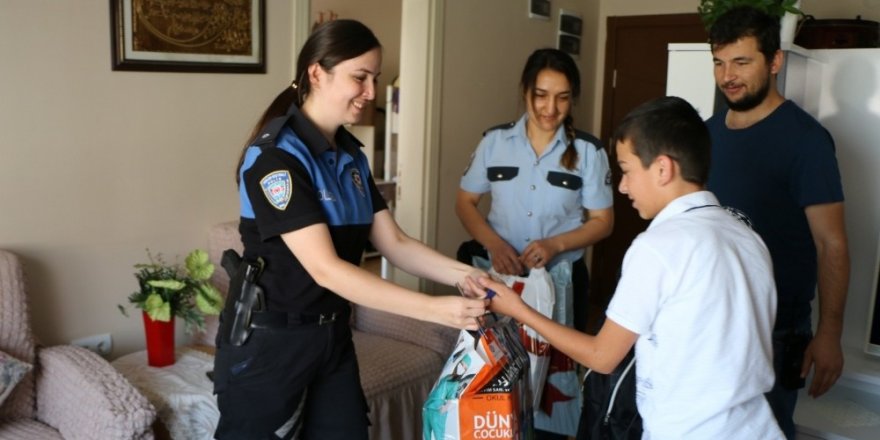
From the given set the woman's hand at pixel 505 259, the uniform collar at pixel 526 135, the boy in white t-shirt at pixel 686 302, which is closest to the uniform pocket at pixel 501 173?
the uniform collar at pixel 526 135

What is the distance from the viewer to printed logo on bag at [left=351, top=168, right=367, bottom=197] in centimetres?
180

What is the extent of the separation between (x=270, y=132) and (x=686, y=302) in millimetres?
856

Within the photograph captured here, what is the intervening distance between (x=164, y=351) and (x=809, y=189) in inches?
→ 77.8

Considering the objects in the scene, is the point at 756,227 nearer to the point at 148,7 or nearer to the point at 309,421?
the point at 309,421

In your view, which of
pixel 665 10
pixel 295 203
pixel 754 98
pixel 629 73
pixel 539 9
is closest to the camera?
pixel 295 203

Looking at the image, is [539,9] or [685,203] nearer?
[685,203]

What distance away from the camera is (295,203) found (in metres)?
1.57

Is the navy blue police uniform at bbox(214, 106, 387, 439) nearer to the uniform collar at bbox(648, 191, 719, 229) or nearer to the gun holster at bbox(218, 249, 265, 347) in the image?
the gun holster at bbox(218, 249, 265, 347)

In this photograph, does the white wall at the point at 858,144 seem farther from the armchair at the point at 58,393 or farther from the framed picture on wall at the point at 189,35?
the armchair at the point at 58,393

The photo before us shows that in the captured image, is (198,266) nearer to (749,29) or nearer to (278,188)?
(278,188)

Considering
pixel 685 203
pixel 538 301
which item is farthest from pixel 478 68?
pixel 685 203

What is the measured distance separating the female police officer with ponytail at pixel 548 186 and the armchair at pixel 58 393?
1.17 metres

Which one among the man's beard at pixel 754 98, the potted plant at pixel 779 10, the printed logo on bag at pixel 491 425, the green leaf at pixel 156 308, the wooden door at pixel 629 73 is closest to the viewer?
the printed logo on bag at pixel 491 425

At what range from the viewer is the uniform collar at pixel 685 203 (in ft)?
4.75
